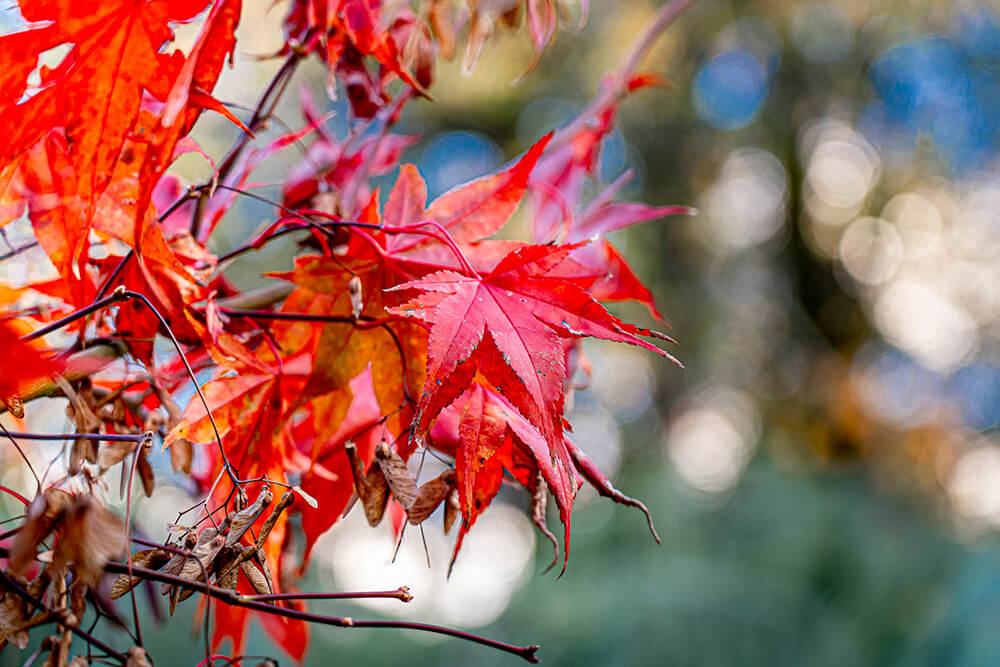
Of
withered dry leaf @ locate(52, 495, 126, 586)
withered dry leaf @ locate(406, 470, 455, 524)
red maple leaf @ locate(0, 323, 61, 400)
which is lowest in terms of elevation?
withered dry leaf @ locate(406, 470, 455, 524)

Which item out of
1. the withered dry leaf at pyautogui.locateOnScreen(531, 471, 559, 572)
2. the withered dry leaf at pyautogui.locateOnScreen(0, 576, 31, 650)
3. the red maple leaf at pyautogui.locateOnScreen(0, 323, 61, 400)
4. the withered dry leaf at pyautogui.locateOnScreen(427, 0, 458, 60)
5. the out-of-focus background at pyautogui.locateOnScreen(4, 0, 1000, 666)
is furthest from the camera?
the out-of-focus background at pyautogui.locateOnScreen(4, 0, 1000, 666)

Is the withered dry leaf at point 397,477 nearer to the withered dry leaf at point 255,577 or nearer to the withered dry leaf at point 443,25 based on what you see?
the withered dry leaf at point 255,577

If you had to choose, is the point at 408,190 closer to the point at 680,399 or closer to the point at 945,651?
the point at 945,651

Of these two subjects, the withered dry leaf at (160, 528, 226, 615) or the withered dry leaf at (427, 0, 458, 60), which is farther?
the withered dry leaf at (427, 0, 458, 60)

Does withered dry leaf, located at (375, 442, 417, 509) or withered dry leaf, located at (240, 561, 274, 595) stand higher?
withered dry leaf, located at (375, 442, 417, 509)

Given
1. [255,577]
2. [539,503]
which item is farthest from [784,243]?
[255,577]

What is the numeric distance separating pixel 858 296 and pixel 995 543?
1988 millimetres

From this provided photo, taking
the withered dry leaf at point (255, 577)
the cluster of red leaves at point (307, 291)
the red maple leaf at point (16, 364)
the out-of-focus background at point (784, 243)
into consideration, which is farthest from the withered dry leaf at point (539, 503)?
the out-of-focus background at point (784, 243)

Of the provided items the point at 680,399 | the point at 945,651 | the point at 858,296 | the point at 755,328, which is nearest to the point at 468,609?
the point at 945,651

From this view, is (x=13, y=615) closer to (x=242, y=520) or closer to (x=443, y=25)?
(x=242, y=520)

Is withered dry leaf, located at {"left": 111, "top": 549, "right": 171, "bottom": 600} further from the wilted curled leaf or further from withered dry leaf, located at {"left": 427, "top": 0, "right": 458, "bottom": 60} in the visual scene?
withered dry leaf, located at {"left": 427, "top": 0, "right": 458, "bottom": 60}

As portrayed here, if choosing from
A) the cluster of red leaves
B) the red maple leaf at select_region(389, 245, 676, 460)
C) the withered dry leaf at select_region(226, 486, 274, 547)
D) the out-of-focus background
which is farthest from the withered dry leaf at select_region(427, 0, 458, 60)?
the out-of-focus background

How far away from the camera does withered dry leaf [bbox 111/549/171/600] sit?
11.8 inches

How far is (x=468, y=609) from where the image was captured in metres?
2.39
